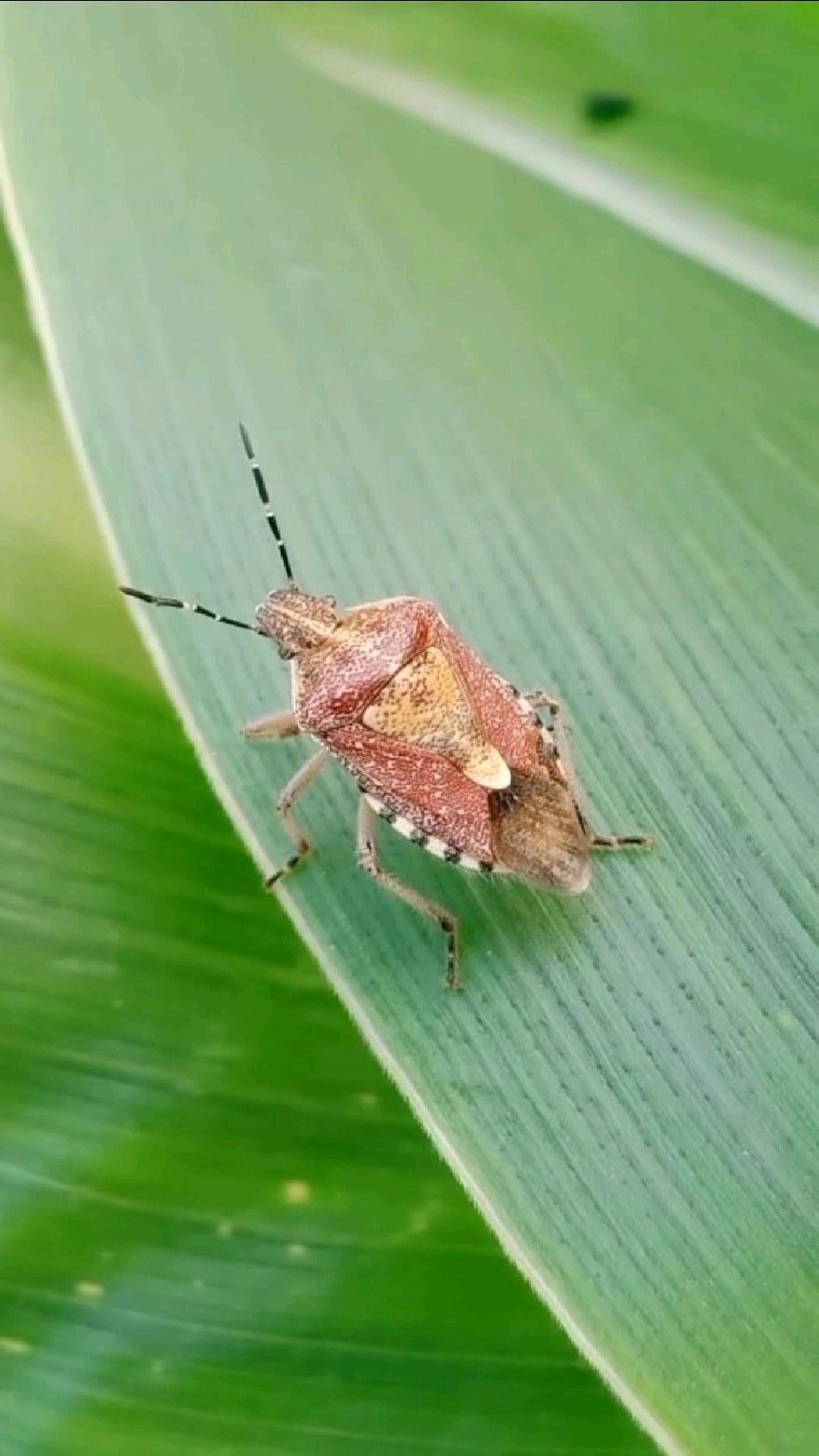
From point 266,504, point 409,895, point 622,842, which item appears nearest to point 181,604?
point 266,504

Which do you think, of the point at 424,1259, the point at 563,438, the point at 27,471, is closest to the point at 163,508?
the point at 27,471

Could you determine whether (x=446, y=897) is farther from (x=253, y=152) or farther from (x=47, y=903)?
(x=253, y=152)

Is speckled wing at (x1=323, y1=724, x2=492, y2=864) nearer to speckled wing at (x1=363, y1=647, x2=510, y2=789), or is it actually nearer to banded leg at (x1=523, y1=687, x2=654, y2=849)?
speckled wing at (x1=363, y1=647, x2=510, y2=789)

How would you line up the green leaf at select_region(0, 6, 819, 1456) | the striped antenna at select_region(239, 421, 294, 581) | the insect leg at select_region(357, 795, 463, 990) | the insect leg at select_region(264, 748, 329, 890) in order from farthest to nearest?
1. the striped antenna at select_region(239, 421, 294, 581)
2. the insect leg at select_region(264, 748, 329, 890)
3. the insect leg at select_region(357, 795, 463, 990)
4. the green leaf at select_region(0, 6, 819, 1456)

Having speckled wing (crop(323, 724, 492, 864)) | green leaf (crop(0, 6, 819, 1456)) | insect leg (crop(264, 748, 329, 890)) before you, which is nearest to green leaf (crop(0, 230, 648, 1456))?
green leaf (crop(0, 6, 819, 1456))

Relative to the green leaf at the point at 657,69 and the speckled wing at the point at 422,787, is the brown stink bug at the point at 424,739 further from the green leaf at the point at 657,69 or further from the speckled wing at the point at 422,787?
the green leaf at the point at 657,69
